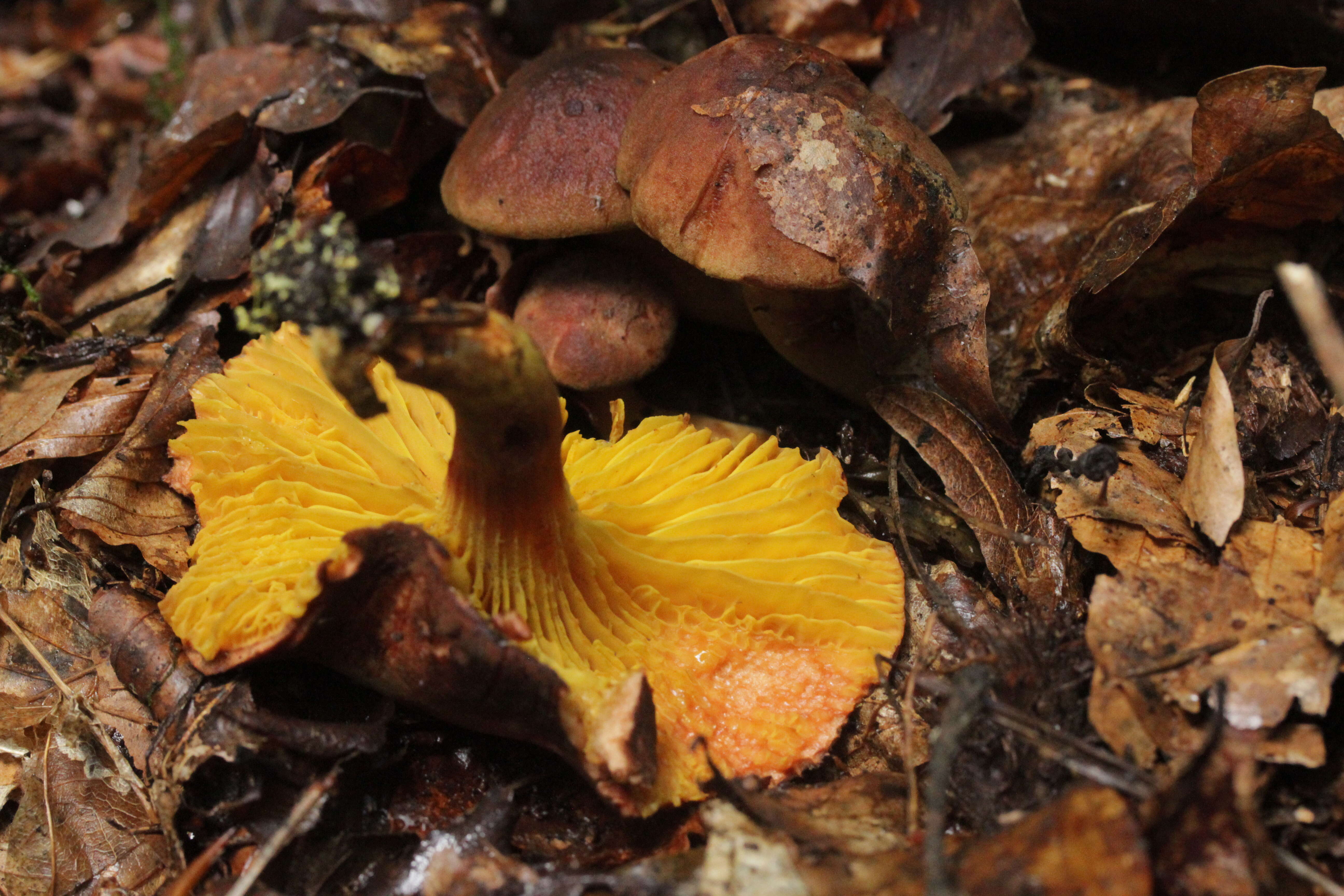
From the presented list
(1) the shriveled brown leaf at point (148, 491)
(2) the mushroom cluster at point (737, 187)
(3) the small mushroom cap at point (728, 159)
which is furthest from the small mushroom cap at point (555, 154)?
(1) the shriveled brown leaf at point (148, 491)

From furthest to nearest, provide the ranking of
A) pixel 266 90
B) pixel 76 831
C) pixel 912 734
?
pixel 266 90 → pixel 76 831 → pixel 912 734

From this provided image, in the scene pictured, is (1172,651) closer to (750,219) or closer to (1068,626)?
(1068,626)

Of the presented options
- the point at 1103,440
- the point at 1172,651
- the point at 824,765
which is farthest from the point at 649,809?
the point at 1103,440

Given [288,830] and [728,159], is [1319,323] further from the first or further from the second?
[288,830]

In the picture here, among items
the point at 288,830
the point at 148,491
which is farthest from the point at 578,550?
the point at 148,491

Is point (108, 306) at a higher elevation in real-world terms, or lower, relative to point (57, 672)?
higher
